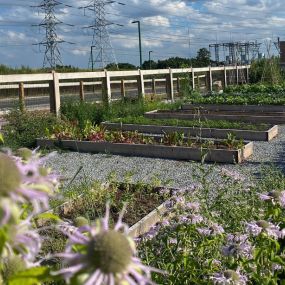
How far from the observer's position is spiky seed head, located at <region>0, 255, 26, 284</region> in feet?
3.40

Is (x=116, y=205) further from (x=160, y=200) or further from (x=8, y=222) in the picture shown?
(x=8, y=222)

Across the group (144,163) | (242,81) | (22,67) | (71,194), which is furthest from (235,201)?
(22,67)

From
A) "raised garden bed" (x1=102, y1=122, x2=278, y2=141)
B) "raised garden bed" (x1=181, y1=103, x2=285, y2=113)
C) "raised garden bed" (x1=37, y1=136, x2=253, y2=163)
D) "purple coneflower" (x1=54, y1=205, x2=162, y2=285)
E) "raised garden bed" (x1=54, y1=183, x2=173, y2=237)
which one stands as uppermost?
"purple coneflower" (x1=54, y1=205, x2=162, y2=285)

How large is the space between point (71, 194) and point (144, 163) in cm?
330

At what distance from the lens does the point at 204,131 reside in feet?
37.5

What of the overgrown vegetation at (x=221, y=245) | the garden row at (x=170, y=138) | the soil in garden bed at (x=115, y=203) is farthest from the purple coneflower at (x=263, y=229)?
the garden row at (x=170, y=138)

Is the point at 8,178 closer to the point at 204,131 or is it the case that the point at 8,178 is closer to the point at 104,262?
the point at 104,262

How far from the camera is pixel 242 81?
1315 inches

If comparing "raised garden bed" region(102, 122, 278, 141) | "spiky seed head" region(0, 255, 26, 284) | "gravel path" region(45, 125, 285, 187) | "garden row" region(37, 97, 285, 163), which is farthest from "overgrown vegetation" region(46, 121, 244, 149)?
"spiky seed head" region(0, 255, 26, 284)

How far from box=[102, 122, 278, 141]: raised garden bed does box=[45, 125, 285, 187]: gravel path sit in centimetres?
57

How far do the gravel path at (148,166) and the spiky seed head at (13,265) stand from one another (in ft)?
20.9

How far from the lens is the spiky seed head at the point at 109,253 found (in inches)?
32.3

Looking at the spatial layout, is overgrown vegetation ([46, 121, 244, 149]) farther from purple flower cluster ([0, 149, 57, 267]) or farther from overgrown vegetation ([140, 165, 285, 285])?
purple flower cluster ([0, 149, 57, 267])

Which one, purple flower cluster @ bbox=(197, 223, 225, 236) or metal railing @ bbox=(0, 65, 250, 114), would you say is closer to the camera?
purple flower cluster @ bbox=(197, 223, 225, 236)
